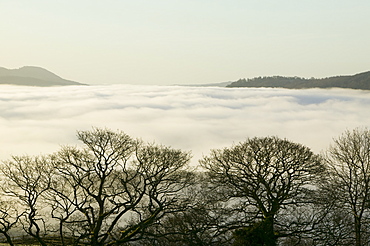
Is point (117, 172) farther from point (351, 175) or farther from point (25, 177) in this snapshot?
point (351, 175)

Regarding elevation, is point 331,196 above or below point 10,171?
below

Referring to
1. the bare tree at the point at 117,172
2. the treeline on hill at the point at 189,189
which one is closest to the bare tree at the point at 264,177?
the treeline on hill at the point at 189,189

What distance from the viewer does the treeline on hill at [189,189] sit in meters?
35.8

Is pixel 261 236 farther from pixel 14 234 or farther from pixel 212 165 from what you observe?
pixel 14 234

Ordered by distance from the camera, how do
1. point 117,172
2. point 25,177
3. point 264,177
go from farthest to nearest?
point 264,177 → point 117,172 → point 25,177

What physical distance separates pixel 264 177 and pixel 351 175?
9869 mm

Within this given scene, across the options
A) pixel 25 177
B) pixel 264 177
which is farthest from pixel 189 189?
pixel 25 177

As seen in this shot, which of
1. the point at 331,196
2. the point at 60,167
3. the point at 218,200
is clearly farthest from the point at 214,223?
the point at 60,167

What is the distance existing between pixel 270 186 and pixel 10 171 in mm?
21921

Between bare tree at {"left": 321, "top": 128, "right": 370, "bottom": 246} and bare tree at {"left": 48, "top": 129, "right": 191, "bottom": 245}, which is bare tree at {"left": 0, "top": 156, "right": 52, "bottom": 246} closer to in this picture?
bare tree at {"left": 48, "top": 129, "right": 191, "bottom": 245}

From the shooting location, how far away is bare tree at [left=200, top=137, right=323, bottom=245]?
125 ft

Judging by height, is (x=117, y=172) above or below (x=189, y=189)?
above

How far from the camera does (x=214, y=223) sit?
3972 cm

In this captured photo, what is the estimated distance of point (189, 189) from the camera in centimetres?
4103
